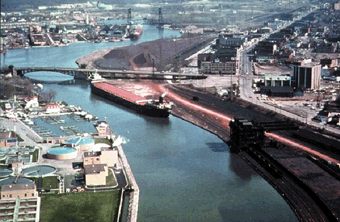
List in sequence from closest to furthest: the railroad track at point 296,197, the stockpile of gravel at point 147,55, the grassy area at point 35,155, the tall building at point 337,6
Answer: the railroad track at point 296,197 < the grassy area at point 35,155 < the stockpile of gravel at point 147,55 < the tall building at point 337,6

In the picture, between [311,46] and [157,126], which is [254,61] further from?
[157,126]

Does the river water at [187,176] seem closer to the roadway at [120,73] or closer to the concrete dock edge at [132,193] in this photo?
the concrete dock edge at [132,193]

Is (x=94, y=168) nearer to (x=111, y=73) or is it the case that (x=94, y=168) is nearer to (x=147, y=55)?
(x=111, y=73)

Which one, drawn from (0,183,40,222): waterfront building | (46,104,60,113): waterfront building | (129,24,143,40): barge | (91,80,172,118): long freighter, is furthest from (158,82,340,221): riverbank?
(129,24,143,40): barge

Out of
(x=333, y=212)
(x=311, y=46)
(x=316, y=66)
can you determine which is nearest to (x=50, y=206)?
(x=333, y=212)

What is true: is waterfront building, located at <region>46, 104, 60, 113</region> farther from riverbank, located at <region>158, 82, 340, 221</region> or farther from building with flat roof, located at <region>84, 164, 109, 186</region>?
building with flat roof, located at <region>84, 164, 109, 186</region>

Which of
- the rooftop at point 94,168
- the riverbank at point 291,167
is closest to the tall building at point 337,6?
the riverbank at point 291,167
